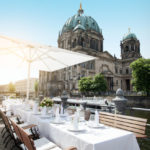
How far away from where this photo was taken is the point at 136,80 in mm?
26906

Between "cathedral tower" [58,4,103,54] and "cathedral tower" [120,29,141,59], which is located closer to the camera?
"cathedral tower" [58,4,103,54]

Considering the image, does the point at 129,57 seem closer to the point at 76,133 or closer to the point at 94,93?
the point at 94,93

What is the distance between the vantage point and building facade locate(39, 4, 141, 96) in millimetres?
41378

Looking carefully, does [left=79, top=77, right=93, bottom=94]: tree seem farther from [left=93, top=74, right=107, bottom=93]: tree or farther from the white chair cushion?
the white chair cushion

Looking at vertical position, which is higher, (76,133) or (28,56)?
(28,56)

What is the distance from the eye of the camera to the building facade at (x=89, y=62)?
41.4m

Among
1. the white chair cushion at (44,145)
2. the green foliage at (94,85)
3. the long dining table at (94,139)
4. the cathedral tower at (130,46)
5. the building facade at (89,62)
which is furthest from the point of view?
the cathedral tower at (130,46)

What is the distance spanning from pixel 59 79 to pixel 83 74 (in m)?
9.84

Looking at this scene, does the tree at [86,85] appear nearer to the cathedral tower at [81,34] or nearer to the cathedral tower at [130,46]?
the cathedral tower at [81,34]

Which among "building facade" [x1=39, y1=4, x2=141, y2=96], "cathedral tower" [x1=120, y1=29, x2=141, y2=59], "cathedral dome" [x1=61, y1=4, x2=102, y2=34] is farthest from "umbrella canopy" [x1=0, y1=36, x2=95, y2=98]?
"cathedral tower" [x1=120, y1=29, x2=141, y2=59]

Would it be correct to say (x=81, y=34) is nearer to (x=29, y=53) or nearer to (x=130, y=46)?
(x=130, y=46)

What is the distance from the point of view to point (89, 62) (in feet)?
137

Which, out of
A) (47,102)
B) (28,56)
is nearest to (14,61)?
(28,56)

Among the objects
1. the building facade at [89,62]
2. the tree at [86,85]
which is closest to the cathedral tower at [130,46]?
the building facade at [89,62]
